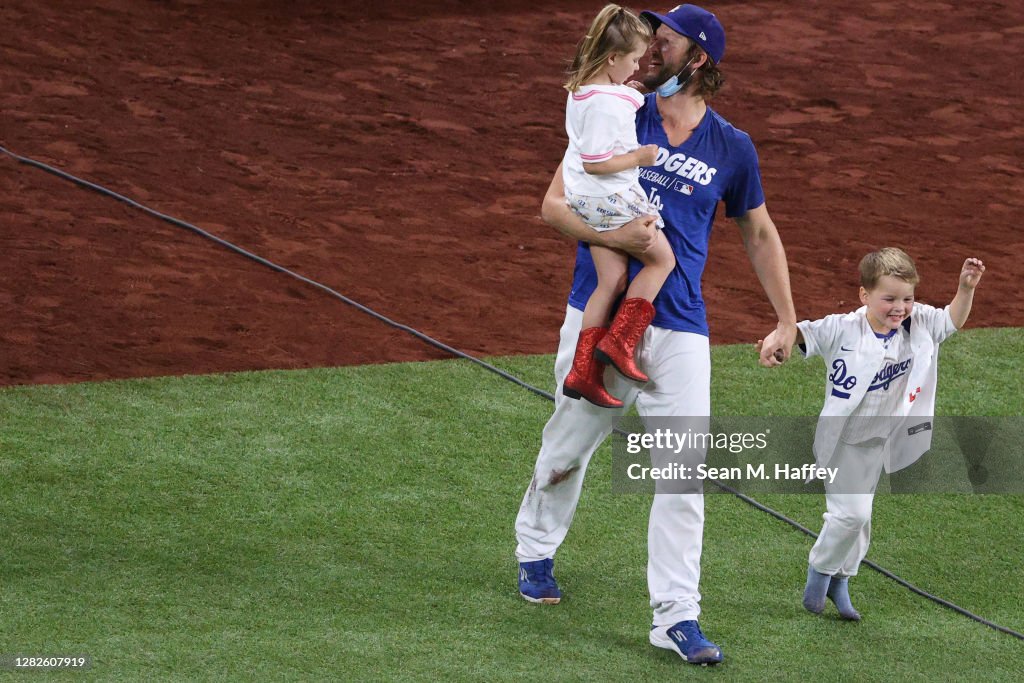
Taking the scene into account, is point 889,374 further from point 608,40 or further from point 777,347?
point 608,40

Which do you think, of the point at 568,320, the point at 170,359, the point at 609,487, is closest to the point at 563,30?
the point at 170,359

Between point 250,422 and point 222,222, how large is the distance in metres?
2.87

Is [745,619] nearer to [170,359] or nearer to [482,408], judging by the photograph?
[482,408]

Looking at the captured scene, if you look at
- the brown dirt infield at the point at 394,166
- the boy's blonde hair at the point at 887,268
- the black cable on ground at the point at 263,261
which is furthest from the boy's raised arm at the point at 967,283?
the brown dirt infield at the point at 394,166

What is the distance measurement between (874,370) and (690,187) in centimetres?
86

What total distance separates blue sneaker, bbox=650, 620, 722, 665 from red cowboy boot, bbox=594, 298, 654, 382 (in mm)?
774

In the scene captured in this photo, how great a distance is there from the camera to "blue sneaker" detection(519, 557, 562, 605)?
15.2 feet

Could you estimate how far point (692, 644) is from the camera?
418 cm

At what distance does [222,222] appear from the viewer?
862 cm

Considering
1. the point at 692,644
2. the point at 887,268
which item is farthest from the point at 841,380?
the point at 692,644

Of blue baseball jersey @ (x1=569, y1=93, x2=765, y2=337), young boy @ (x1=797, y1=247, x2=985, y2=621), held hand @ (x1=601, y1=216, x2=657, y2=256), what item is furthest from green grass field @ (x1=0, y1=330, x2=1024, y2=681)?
held hand @ (x1=601, y1=216, x2=657, y2=256)

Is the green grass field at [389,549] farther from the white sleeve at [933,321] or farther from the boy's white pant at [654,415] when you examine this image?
the white sleeve at [933,321]

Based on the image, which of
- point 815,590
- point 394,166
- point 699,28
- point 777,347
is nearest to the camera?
point 699,28

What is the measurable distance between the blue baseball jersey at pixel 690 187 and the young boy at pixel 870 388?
17.4 inches
